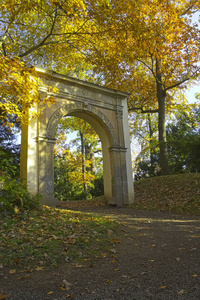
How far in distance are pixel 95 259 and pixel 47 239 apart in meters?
1.06

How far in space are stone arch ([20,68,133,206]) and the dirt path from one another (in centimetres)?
482

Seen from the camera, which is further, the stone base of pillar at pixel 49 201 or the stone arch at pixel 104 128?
the stone arch at pixel 104 128

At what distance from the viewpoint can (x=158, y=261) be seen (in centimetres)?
376

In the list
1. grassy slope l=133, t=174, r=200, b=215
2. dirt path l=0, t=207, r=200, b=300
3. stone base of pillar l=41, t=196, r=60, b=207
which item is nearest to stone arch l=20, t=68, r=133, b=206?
stone base of pillar l=41, t=196, r=60, b=207

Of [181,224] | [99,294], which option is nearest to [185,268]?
[99,294]

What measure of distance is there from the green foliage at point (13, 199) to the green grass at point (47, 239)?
0.87 ft

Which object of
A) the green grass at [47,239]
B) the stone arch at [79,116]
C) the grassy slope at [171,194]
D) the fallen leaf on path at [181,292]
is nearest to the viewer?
the fallen leaf on path at [181,292]

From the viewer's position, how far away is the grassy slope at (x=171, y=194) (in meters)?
9.32

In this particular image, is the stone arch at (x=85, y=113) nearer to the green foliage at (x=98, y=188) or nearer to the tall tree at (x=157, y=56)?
the tall tree at (x=157, y=56)

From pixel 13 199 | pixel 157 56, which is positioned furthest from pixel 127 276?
pixel 157 56

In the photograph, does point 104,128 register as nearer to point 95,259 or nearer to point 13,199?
point 13,199

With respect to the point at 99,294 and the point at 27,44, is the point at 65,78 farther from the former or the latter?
the point at 99,294

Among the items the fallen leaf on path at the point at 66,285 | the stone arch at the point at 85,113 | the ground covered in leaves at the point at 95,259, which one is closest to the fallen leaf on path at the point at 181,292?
the ground covered in leaves at the point at 95,259

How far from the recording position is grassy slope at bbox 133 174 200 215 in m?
9.32
